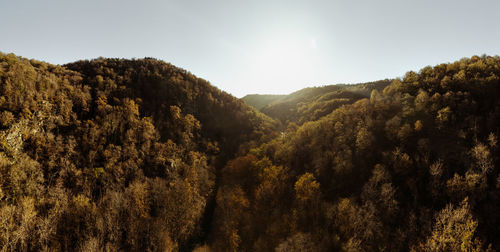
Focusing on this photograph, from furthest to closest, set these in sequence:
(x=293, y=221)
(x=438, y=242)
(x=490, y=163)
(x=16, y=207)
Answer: (x=293, y=221), (x=16, y=207), (x=490, y=163), (x=438, y=242)

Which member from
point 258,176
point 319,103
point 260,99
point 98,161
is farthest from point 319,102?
point 98,161

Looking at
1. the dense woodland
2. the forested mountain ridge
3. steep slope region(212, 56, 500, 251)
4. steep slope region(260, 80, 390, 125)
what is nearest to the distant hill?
the forested mountain ridge

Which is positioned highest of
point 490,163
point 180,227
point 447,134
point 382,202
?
point 447,134

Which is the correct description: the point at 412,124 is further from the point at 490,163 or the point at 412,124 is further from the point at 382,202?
the point at 382,202

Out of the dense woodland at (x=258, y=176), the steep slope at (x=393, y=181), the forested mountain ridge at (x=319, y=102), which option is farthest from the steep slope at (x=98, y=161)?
the forested mountain ridge at (x=319, y=102)

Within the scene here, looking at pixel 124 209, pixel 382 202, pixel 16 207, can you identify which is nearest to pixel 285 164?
pixel 382 202
